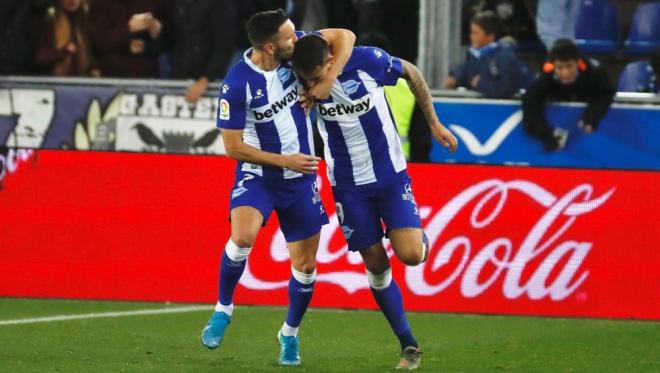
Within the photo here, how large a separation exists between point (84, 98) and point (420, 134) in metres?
3.50

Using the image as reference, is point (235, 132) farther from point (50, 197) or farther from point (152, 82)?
point (152, 82)

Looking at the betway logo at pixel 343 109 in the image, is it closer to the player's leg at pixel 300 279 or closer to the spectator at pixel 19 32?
the player's leg at pixel 300 279

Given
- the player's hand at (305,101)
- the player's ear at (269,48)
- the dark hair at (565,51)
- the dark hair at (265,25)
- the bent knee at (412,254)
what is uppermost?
the dark hair at (265,25)

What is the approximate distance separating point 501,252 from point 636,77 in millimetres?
3163

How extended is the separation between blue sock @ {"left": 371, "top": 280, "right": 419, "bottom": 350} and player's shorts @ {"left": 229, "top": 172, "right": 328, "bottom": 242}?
0.55 meters

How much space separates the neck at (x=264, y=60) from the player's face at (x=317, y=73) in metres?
0.24

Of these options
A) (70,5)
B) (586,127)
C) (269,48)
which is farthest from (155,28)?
(269,48)

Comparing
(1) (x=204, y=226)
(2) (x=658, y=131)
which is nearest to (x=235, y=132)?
(1) (x=204, y=226)

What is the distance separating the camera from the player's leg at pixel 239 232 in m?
8.12

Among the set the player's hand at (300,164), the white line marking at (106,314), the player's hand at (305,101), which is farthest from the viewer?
the white line marking at (106,314)

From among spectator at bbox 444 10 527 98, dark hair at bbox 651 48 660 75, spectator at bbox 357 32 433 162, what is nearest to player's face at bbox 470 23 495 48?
spectator at bbox 444 10 527 98

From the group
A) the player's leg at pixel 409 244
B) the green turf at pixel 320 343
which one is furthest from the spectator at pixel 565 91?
the player's leg at pixel 409 244

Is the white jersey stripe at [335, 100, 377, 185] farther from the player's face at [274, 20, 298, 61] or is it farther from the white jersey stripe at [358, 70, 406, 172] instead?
the player's face at [274, 20, 298, 61]

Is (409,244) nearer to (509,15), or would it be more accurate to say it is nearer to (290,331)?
(290,331)
